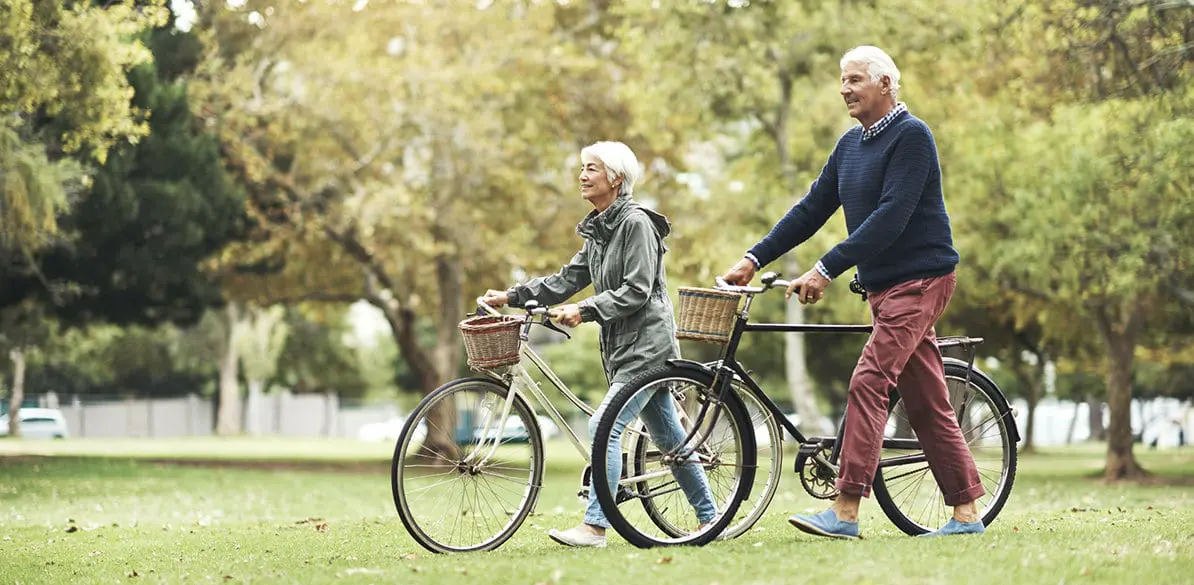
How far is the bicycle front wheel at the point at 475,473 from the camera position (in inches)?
278

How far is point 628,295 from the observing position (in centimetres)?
684

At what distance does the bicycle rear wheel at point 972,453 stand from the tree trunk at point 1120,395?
724 inches

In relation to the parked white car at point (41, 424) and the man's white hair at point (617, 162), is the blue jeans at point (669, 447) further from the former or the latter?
the parked white car at point (41, 424)

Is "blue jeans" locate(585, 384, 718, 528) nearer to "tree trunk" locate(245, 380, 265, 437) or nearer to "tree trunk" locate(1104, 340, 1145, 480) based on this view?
"tree trunk" locate(1104, 340, 1145, 480)

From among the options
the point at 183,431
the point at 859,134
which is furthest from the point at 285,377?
the point at 859,134

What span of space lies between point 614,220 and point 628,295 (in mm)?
426

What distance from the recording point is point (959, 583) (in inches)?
215

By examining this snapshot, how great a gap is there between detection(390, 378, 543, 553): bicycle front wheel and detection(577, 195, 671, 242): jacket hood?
2.87 ft

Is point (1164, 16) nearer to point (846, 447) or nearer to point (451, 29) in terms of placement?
point (846, 447)

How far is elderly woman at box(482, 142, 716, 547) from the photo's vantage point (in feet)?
22.8

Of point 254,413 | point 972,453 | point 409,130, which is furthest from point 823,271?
point 254,413

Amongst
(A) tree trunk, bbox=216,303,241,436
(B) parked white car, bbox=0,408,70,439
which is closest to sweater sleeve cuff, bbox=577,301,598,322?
(B) parked white car, bbox=0,408,70,439

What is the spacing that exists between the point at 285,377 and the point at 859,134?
72.0 m

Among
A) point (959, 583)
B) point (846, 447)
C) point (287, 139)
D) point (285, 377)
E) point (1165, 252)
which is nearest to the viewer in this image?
point (959, 583)
